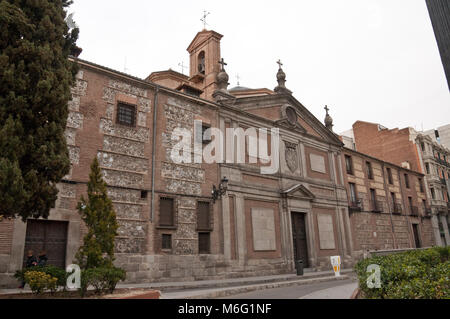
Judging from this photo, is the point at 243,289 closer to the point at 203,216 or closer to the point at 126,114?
the point at 203,216

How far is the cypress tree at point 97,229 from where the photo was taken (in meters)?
8.77

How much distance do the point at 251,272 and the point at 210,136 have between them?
6769mm

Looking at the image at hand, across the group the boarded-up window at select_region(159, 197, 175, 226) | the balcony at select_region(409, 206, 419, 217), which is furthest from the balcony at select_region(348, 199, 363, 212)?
the boarded-up window at select_region(159, 197, 175, 226)

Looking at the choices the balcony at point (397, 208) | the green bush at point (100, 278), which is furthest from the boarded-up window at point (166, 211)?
the balcony at point (397, 208)

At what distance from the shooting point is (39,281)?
755cm

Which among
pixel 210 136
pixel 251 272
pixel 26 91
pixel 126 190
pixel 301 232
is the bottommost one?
pixel 251 272

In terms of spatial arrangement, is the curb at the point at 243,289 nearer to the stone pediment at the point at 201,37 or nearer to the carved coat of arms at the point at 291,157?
the carved coat of arms at the point at 291,157

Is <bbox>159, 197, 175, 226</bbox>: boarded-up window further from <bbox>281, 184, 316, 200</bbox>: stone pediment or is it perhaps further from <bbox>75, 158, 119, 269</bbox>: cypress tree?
<bbox>281, 184, 316, 200</bbox>: stone pediment

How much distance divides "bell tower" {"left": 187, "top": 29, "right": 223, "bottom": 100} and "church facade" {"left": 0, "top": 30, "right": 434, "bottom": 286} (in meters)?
0.07

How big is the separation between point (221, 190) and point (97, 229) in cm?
785

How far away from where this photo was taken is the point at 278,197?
19266 millimetres

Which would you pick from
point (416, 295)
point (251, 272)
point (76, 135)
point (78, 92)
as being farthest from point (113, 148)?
point (416, 295)

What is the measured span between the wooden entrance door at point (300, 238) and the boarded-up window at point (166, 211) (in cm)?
790
